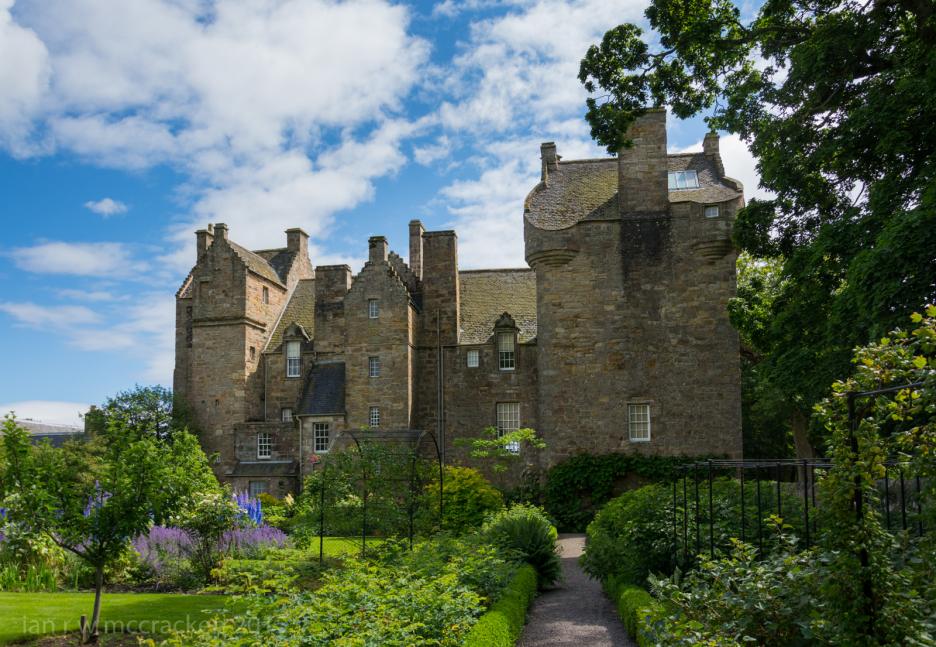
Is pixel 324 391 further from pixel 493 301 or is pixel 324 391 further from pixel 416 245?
pixel 493 301

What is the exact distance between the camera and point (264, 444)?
32.9 m

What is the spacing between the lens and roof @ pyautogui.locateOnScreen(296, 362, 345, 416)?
31.4 m

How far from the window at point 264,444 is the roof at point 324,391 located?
7.67 feet

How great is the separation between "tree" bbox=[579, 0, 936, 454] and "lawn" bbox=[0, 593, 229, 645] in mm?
11746

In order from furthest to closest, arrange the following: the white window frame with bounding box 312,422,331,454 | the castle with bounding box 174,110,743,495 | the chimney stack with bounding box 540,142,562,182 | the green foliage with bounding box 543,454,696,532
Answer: the white window frame with bounding box 312,422,331,454 < the chimney stack with bounding box 540,142,562,182 < the castle with bounding box 174,110,743,495 < the green foliage with bounding box 543,454,696,532

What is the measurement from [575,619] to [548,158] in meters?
21.8

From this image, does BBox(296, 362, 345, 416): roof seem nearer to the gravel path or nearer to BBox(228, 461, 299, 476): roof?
BBox(228, 461, 299, 476): roof

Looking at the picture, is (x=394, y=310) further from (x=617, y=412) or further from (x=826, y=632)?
(x=826, y=632)

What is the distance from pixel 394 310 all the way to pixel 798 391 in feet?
59.1

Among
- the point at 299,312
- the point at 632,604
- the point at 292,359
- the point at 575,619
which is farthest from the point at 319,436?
the point at 632,604

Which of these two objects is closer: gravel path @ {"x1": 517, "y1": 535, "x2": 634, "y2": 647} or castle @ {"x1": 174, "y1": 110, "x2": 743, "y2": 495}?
gravel path @ {"x1": 517, "y1": 535, "x2": 634, "y2": 647}

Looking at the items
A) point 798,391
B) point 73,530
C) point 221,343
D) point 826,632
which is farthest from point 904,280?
point 221,343

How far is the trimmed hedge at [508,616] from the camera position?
832cm

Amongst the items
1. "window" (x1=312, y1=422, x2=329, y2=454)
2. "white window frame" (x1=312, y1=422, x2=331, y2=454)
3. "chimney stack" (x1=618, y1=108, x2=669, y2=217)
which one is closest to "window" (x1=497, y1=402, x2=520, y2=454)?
"white window frame" (x1=312, y1=422, x2=331, y2=454)
